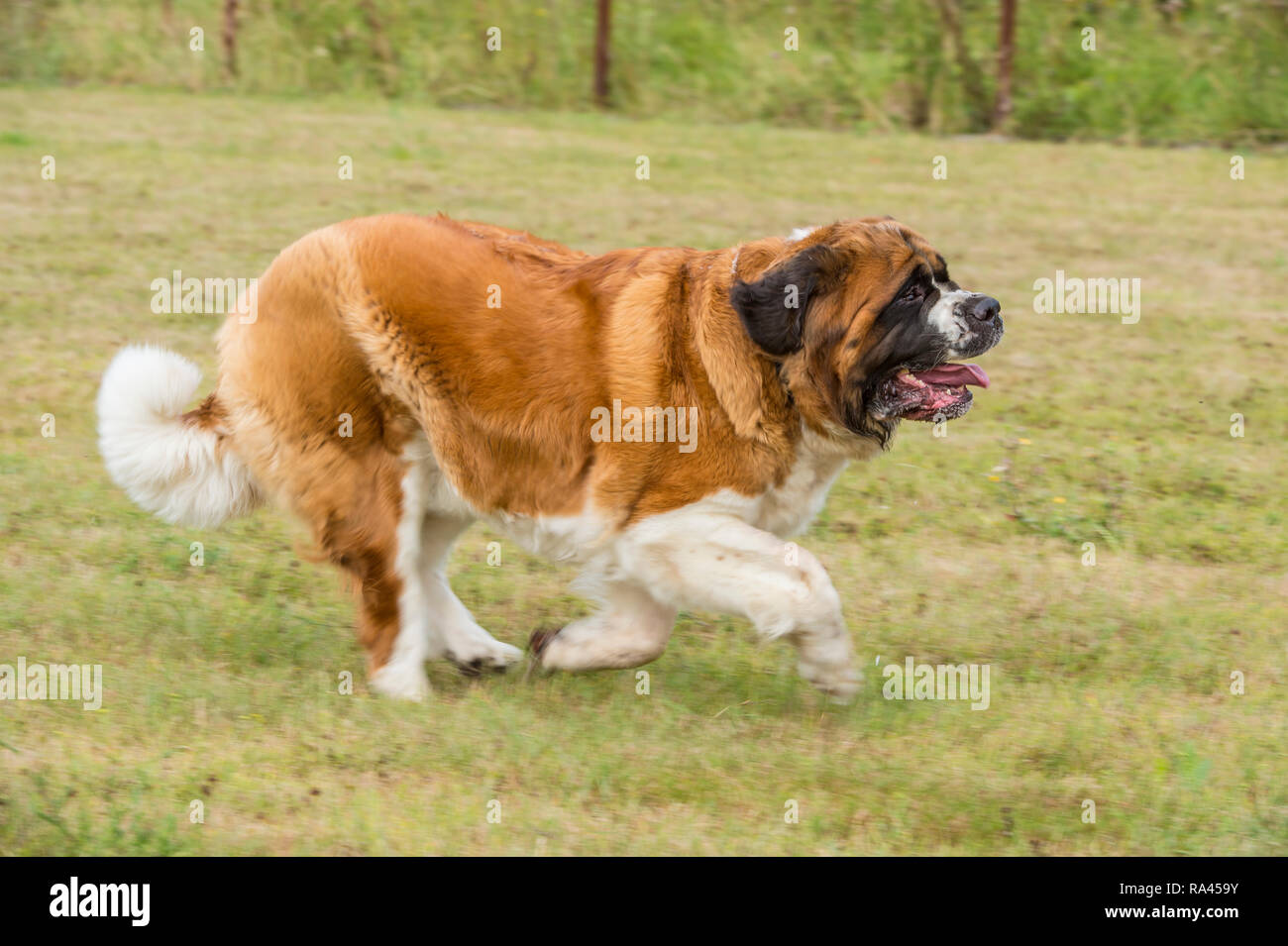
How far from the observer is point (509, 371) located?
4930 millimetres

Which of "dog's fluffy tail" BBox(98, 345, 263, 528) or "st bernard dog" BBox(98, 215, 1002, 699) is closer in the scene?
"st bernard dog" BBox(98, 215, 1002, 699)

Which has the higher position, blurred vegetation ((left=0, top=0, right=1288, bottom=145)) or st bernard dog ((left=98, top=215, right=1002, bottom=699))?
blurred vegetation ((left=0, top=0, right=1288, bottom=145))

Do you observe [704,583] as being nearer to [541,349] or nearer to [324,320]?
[541,349]

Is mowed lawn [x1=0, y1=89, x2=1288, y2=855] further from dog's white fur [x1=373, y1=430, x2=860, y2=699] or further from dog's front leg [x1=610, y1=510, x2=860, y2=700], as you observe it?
dog's front leg [x1=610, y1=510, x2=860, y2=700]

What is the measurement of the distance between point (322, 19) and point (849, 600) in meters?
12.7

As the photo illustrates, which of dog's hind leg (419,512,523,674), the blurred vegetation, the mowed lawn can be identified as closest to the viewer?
the mowed lawn

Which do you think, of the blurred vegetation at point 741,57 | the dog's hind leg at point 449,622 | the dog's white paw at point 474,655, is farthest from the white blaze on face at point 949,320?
the blurred vegetation at point 741,57

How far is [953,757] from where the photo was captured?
478 centimetres

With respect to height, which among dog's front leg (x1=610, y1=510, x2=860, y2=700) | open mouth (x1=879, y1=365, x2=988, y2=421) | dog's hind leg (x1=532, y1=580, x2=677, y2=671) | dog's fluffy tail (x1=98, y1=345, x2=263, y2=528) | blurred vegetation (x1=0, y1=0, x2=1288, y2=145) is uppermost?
blurred vegetation (x1=0, y1=0, x2=1288, y2=145)

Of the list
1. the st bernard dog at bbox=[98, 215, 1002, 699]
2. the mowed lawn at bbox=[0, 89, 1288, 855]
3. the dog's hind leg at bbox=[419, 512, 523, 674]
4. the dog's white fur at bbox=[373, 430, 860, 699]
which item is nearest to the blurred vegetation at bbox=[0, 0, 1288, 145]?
the mowed lawn at bbox=[0, 89, 1288, 855]

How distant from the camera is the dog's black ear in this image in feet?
15.6

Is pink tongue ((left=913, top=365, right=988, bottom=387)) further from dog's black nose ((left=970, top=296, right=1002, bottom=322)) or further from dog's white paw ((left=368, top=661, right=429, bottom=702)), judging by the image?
dog's white paw ((left=368, top=661, right=429, bottom=702))

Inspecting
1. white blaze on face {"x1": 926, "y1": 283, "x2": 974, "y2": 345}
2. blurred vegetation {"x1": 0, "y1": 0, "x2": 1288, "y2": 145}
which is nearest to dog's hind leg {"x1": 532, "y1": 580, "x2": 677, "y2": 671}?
white blaze on face {"x1": 926, "y1": 283, "x2": 974, "y2": 345}

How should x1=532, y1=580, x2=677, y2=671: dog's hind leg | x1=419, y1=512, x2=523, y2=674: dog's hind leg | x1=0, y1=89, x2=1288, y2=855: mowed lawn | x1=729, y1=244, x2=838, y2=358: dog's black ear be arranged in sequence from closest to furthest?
x1=0, y1=89, x2=1288, y2=855: mowed lawn, x1=729, y1=244, x2=838, y2=358: dog's black ear, x1=532, y1=580, x2=677, y2=671: dog's hind leg, x1=419, y1=512, x2=523, y2=674: dog's hind leg
